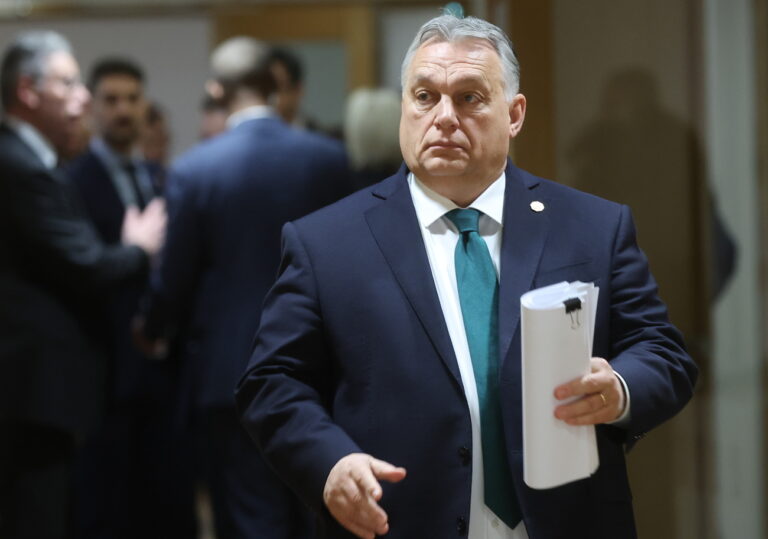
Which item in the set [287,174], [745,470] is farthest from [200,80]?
[745,470]

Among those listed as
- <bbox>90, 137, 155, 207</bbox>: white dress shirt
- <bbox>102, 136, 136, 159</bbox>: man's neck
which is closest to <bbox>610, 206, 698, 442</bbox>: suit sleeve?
<bbox>90, 137, 155, 207</bbox>: white dress shirt

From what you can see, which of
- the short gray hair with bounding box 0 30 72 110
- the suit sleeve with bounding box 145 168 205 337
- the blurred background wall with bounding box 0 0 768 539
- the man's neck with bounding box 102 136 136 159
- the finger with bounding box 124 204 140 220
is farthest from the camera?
the man's neck with bounding box 102 136 136 159

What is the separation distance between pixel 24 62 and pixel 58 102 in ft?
0.62

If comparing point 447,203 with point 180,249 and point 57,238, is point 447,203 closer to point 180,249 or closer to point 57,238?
point 180,249

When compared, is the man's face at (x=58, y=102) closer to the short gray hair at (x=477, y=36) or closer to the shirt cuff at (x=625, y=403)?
the short gray hair at (x=477, y=36)

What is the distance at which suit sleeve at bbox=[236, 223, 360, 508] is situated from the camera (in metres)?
1.69

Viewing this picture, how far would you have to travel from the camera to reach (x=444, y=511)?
170 centimetres

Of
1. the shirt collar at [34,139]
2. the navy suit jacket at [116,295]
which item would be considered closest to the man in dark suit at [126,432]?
the navy suit jacket at [116,295]

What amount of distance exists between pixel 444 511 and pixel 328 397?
0.26 m

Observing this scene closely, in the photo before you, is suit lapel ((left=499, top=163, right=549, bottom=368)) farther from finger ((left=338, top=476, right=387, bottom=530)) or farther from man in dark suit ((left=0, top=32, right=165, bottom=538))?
man in dark suit ((left=0, top=32, right=165, bottom=538))

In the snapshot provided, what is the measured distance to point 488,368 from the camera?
1703 mm

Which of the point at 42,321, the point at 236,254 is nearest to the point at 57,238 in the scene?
the point at 42,321

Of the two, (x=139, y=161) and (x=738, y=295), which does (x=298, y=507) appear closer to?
(x=738, y=295)

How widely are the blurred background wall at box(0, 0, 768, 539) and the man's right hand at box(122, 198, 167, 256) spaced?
1426mm
